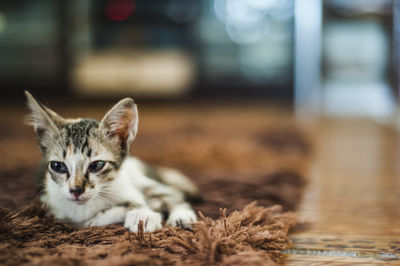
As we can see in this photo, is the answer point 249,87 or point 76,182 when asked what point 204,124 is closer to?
point 249,87

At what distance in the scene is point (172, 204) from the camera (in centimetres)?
84

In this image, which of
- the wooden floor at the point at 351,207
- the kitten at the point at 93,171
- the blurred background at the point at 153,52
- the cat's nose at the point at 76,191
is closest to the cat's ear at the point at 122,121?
the kitten at the point at 93,171

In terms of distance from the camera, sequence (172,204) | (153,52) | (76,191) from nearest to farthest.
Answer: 1. (76,191)
2. (172,204)
3. (153,52)

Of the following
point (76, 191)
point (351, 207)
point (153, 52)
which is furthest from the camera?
point (153, 52)

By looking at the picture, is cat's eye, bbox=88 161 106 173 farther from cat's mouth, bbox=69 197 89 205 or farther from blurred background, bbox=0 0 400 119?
blurred background, bbox=0 0 400 119

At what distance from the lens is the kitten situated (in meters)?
0.71

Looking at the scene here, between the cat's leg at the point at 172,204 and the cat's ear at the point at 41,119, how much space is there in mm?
239

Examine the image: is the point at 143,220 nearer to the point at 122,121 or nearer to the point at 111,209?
the point at 111,209

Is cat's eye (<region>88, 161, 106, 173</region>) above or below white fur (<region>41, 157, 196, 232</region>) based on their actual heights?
above

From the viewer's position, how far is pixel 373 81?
6.88 metres

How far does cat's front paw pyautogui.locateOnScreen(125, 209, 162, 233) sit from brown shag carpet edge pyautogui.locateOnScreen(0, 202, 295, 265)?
0.01 metres

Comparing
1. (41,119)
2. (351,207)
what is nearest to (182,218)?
(41,119)

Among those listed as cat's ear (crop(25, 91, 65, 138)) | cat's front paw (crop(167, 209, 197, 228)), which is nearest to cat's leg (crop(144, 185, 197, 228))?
cat's front paw (crop(167, 209, 197, 228))

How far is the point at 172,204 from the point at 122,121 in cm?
22
